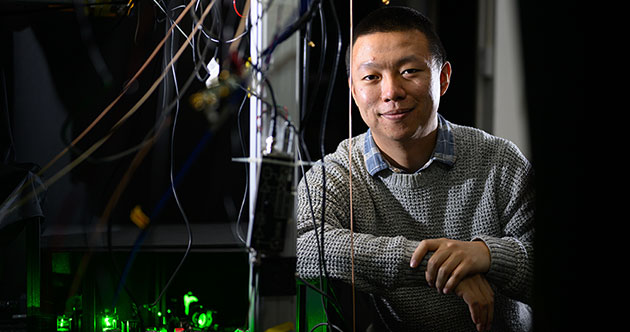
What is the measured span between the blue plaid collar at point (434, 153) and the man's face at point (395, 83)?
4 centimetres

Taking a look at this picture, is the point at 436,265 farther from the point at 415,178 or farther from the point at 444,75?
the point at 444,75

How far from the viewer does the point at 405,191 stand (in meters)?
1.29

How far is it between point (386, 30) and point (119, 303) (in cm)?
90

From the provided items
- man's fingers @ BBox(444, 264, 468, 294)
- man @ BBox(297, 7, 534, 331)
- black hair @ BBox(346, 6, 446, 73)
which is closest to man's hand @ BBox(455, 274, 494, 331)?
man's fingers @ BBox(444, 264, 468, 294)

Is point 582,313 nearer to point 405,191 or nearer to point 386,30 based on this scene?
point 405,191

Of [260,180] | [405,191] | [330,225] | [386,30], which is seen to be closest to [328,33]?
[386,30]

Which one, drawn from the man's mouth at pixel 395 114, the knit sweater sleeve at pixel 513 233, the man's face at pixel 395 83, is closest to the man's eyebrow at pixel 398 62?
the man's face at pixel 395 83

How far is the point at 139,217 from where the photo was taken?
124cm

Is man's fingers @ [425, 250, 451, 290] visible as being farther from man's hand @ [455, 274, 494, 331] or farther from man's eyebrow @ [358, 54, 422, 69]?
man's eyebrow @ [358, 54, 422, 69]

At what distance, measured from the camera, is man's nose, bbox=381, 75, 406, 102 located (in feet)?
4.10

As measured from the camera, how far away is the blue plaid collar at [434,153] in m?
1.30

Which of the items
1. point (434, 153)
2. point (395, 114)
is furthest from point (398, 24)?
point (434, 153)

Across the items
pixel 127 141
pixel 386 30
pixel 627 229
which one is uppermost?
pixel 386 30

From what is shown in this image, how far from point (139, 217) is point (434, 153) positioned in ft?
2.47
